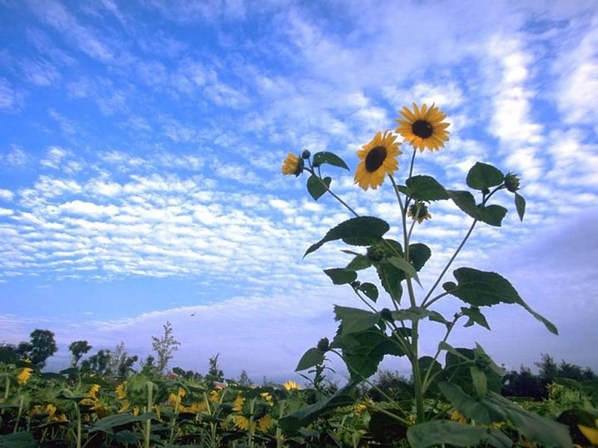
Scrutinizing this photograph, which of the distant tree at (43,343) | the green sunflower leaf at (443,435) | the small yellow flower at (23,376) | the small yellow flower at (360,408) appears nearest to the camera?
the green sunflower leaf at (443,435)

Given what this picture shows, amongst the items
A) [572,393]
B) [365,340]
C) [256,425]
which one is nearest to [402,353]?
[365,340]

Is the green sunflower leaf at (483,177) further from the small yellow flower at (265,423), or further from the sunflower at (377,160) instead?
the small yellow flower at (265,423)

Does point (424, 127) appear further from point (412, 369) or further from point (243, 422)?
point (243, 422)

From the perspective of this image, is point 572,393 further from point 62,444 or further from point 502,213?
point 62,444

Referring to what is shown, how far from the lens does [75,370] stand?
2941 mm

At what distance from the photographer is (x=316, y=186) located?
6.53ft

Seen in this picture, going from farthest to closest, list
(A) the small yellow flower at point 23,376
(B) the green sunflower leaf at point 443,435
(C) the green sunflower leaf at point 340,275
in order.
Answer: (A) the small yellow flower at point 23,376, (C) the green sunflower leaf at point 340,275, (B) the green sunflower leaf at point 443,435

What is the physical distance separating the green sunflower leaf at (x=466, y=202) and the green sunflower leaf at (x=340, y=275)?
474 mm

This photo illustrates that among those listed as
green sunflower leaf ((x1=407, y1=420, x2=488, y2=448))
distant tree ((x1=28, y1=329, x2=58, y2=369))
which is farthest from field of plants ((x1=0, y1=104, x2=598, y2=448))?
distant tree ((x1=28, y1=329, x2=58, y2=369))

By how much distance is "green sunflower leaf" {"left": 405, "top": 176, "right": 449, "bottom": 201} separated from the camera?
1666 mm

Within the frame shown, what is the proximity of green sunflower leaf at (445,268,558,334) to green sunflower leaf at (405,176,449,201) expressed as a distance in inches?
Result: 11.6

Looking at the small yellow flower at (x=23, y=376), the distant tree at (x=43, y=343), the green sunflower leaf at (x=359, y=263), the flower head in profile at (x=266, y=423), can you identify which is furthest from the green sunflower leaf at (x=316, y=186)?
the distant tree at (x=43, y=343)

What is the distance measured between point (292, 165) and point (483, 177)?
818mm

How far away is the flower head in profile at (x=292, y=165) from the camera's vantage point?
6.59 ft
